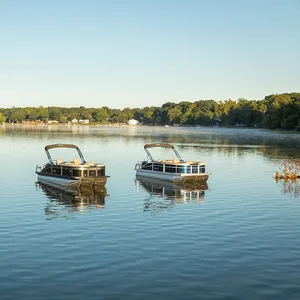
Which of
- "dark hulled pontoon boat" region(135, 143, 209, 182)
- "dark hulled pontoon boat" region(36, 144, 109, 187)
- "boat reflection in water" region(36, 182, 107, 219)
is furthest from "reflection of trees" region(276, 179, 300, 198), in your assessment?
"dark hulled pontoon boat" region(36, 144, 109, 187)

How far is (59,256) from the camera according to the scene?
102ft

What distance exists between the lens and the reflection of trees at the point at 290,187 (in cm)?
5937

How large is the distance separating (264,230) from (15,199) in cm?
2661

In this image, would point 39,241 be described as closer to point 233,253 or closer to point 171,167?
point 233,253

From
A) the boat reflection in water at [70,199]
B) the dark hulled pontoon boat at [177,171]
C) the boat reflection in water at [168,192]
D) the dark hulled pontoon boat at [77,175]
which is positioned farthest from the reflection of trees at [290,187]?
the dark hulled pontoon boat at [77,175]

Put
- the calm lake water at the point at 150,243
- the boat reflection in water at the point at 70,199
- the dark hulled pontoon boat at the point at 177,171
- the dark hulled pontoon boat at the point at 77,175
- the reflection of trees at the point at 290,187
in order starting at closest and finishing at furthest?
the calm lake water at the point at 150,243
the boat reflection in water at the point at 70,199
the reflection of trees at the point at 290,187
the dark hulled pontoon boat at the point at 77,175
the dark hulled pontoon boat at the point at 177,171

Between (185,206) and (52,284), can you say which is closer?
(52,284)

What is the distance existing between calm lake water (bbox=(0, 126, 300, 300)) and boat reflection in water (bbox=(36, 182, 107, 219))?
0.33ft

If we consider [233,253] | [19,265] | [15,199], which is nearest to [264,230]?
[233,253]

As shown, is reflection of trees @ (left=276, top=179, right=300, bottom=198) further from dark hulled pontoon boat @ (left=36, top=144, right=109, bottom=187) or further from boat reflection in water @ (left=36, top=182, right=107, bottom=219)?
dark hulled pontoon boat @ (left=36, top=144, right=109, bottom=187)

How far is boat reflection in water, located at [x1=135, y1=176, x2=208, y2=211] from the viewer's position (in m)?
53.1

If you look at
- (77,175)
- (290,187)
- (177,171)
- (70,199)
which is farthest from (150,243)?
(177,171)

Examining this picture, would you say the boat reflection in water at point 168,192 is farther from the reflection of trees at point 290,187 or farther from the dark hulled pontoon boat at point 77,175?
the reflection of trees at point 290,187

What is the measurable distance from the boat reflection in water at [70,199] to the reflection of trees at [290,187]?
20.5 metres
